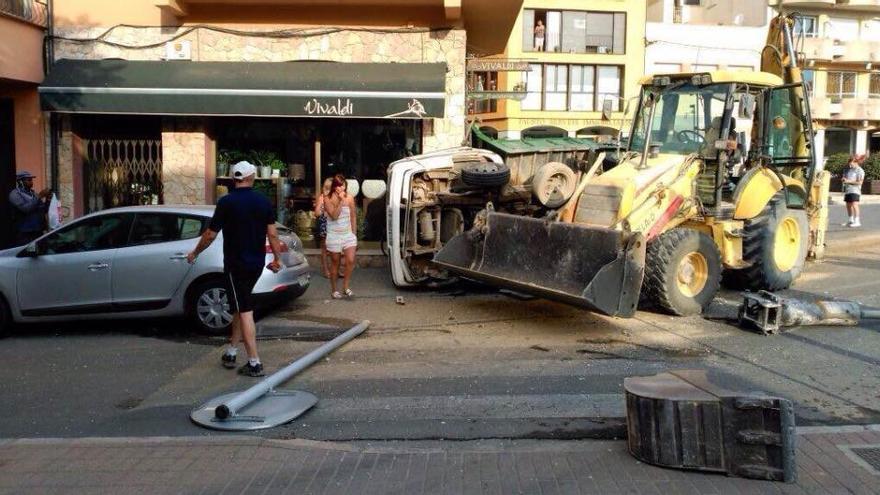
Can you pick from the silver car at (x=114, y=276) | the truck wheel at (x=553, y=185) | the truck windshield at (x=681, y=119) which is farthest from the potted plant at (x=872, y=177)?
the silver car at (x=114, y=276)

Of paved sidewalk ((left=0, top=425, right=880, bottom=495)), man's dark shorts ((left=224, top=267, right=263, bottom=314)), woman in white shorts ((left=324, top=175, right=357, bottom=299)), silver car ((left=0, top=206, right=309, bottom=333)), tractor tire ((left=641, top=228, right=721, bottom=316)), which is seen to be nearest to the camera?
paved sidewalk ((left=0, top=425, right=880, bottom=495))

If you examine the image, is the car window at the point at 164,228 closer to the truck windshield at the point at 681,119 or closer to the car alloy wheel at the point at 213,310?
the car alloy wheel at the point at 213,310

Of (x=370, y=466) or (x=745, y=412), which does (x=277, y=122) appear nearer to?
(x=370, y=466)

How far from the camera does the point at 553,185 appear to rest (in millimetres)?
10383

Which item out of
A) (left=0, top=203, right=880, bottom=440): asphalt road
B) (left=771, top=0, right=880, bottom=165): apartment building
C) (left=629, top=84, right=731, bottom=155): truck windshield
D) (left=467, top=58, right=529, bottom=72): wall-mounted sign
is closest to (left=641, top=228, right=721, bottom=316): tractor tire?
(left=0, top=203, right=880, bottom=440): asphalt road

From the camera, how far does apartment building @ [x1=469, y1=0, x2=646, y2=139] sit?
142ft

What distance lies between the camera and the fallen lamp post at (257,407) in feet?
18.7

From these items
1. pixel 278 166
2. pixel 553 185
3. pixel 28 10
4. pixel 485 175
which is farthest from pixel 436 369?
pixel 28 10

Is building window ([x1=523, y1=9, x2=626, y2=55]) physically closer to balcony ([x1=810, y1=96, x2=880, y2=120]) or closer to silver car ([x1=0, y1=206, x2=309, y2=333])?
balcony ([x1=810, y1=96, x2=880, y2=120])

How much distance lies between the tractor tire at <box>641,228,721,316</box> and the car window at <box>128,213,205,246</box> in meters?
5.32

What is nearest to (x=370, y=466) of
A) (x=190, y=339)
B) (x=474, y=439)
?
(x=474, y=439)

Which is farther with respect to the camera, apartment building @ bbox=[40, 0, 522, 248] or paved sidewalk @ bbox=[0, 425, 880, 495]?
apartment building @ bbox=[40, 0, 522, 248]

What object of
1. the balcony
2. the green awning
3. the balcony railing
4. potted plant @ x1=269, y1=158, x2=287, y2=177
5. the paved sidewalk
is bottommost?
the paved sidewalk

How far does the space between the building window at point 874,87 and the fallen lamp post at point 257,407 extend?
169ft
